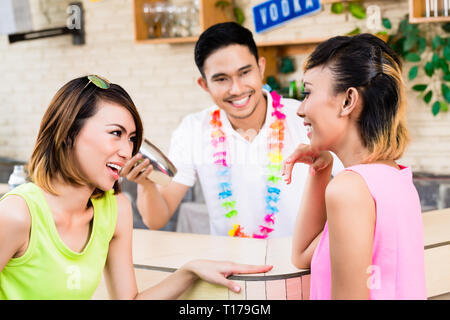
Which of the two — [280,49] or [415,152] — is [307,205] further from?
[280,49]

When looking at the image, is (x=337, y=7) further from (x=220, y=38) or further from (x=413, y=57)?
(x=220, y=38)

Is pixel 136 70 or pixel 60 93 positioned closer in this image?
pixel 60 93

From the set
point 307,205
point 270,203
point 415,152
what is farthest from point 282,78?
point 307,205

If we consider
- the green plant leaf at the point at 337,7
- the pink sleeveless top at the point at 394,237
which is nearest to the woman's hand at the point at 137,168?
the pink sleeveless top at the point at 394,237

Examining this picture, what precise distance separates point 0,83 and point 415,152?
11.9 ft

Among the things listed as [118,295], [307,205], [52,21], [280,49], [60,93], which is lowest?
[118,295]

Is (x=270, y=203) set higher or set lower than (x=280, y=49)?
lower

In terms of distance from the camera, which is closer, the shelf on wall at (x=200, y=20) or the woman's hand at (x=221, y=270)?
the woman's hand at (x=221, y=270)

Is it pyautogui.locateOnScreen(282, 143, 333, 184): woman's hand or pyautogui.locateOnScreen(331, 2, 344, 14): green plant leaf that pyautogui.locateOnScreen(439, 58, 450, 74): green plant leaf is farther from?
pyautogui.locateOnScreen(282, 143, 333, 184): woman's hand

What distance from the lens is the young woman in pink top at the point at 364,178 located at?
0.93 meters

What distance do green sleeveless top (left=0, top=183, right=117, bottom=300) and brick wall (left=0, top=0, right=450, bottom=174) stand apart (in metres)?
2.63

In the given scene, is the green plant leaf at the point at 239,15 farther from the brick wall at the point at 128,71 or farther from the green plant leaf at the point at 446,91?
the green plant leaf at the point at 446,91

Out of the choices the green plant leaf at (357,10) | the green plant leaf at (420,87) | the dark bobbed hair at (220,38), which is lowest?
the green plant leaf at (420,87)

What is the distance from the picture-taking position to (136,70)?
443cm
